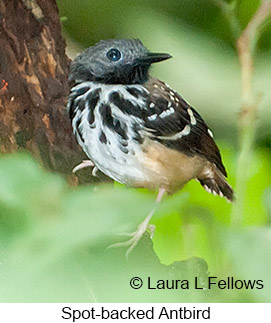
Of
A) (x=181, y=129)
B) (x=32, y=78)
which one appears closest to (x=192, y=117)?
(x=181, y=129)

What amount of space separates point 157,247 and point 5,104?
0.36 metres

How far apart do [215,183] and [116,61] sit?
0.27m

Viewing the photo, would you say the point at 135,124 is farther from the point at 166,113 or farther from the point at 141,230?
the point at 141,230

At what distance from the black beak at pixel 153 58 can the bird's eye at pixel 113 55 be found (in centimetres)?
4

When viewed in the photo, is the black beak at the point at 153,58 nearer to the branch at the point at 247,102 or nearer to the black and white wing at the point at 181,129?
the black and white wing at the point at 181,129

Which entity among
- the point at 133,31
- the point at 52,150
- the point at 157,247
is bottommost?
the point at 157,247

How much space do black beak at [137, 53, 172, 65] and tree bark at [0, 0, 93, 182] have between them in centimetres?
14

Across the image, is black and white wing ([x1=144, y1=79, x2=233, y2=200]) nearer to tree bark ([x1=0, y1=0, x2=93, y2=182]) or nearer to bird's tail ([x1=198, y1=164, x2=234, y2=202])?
bird's tail ([x1=198, y1=164, x2=234, y2=202])

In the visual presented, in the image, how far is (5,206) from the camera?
843 mm

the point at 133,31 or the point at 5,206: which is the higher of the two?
the point at 133,31
